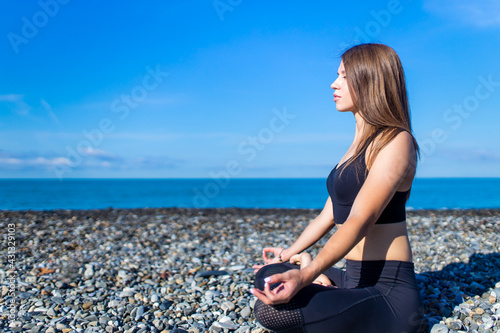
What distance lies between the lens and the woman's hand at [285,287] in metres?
2.50

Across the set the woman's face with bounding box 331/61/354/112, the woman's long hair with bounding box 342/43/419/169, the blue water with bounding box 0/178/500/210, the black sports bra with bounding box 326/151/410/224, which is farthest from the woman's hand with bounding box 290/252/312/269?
the blue water with bounding box 0/178/500/210

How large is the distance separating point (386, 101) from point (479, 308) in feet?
8.62

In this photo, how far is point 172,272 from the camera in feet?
21.6

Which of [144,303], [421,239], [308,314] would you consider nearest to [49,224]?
[144,303]

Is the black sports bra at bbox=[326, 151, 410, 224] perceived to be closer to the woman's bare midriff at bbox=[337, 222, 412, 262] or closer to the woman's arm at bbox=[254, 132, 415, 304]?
the woman's bare midriff at bbox=[337, 222, 412, 262]

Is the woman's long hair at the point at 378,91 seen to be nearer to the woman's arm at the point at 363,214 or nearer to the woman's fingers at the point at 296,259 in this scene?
the woman's arm at the point at 363,214

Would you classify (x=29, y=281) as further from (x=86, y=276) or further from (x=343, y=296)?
(x=343, y=296)

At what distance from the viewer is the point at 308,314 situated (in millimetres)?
2678

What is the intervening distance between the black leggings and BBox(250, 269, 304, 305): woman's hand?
0.15 m

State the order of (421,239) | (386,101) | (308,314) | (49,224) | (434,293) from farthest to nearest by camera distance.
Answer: (49,224) < (421,239) < (434,293) < (386,101) < (308,314)

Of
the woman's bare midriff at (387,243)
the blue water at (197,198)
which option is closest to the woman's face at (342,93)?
the woman's bare midriff at (387,243)

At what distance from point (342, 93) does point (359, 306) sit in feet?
5.23

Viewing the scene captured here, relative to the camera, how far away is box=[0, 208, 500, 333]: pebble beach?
14.3 ft

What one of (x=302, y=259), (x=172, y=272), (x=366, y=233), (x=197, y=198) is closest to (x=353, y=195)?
(x=366, y=233)
